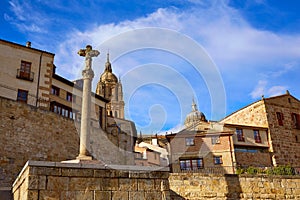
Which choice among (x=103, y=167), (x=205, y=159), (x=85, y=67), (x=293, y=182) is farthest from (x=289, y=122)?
(x=103, y=167)

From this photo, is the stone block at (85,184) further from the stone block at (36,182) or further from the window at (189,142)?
the window at (189,142)

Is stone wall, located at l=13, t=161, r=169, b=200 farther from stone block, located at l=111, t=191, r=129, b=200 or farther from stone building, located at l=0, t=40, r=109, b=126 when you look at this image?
stone building, located at l=0, t=40, r=109, b=126

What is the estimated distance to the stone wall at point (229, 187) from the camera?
16188 mm

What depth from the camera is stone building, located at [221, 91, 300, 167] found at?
32.9 metres

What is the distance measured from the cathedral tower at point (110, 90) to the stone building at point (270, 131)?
2417 cm

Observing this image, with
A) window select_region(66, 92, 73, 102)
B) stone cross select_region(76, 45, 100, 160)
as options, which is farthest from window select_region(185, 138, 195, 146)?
stone cross select_region(76, 45, 100, 160)

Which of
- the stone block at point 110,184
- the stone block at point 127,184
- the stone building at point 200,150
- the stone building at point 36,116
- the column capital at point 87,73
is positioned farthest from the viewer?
the stone building at point 200,150

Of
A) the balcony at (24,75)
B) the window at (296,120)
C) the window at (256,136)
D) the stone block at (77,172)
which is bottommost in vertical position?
the stone block at (77,172)

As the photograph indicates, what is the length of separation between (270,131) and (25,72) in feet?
88.4

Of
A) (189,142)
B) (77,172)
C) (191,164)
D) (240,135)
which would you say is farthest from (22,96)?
(240,135)

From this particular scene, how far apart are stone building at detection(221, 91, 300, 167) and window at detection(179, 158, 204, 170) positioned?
173 inches

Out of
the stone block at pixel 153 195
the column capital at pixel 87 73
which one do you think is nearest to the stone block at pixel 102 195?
the stone block at pixel 153 195

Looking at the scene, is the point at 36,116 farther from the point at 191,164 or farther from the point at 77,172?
the point at 77,172

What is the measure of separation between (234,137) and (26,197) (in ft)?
92.3
